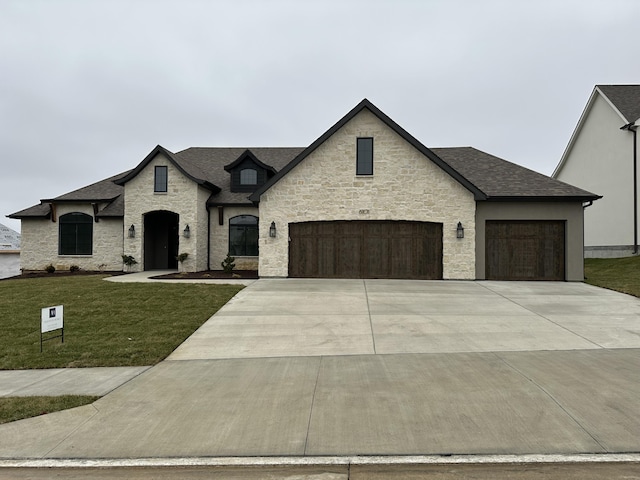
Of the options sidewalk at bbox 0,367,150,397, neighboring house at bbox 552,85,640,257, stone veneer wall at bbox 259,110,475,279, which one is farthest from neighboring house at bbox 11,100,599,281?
sidewalk at bbox 0,367,150,397

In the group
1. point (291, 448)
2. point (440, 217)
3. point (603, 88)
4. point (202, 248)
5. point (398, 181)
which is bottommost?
point (291, 448)

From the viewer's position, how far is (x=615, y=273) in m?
19.4

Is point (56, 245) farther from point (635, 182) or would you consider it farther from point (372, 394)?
point (635, 182)

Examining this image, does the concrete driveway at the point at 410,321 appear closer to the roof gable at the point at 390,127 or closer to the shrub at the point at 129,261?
the roof gable at the point at 390,127

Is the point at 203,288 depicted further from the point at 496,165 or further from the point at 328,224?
the point at 496,165

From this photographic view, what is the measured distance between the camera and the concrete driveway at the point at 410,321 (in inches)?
323

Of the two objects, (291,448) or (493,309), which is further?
(493,309)

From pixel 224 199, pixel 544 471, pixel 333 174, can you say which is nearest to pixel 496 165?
pixel 333 174

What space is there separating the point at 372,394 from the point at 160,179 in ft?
60.1

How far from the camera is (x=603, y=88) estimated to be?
28.1 metres

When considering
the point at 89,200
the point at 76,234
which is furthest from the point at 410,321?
the point at 76,234

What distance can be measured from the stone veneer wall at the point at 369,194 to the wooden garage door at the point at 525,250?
1039mm

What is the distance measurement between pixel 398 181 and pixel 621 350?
10.9 meters

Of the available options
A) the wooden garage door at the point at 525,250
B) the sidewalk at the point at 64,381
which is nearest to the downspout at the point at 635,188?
the wooden garage door at the point at 525,250
